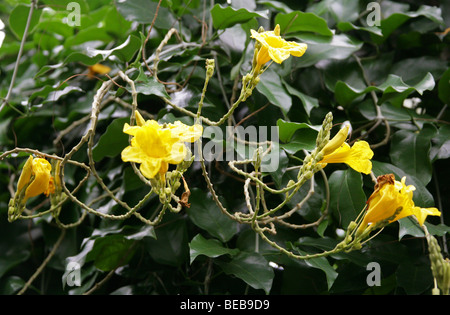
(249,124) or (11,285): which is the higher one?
(249,124)

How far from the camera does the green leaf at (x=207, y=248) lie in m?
0.78

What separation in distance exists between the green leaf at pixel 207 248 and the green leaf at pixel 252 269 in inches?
0.8

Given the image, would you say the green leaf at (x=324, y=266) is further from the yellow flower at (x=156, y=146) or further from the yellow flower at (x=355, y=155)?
the yellow flower at (x=156, y=146)

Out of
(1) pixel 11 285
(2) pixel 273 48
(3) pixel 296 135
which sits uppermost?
(2) pixel 273 48

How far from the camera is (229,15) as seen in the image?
0.91m

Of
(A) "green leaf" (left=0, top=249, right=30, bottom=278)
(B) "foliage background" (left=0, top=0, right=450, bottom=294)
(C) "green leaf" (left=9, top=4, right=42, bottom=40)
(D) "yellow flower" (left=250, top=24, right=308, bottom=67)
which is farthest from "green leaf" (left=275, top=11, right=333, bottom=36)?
(A) "green leaf" (left=0, top=249, right=30, bottom=278)

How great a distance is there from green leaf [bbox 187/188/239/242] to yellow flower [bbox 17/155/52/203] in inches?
11.1

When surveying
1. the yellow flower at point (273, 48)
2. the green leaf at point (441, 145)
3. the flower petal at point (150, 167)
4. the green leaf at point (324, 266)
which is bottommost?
the green leaf at point (324, 266)

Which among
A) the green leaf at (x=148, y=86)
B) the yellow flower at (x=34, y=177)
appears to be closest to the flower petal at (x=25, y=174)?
the yellow flower at (x=34, y=177)

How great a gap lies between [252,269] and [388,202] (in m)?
0.30

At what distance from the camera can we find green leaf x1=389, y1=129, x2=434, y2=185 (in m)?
0.89

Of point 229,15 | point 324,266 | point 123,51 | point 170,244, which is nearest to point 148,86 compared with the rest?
→ point 123,51

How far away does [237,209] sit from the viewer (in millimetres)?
941

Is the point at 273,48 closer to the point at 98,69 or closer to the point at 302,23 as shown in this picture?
the point at 302,23
